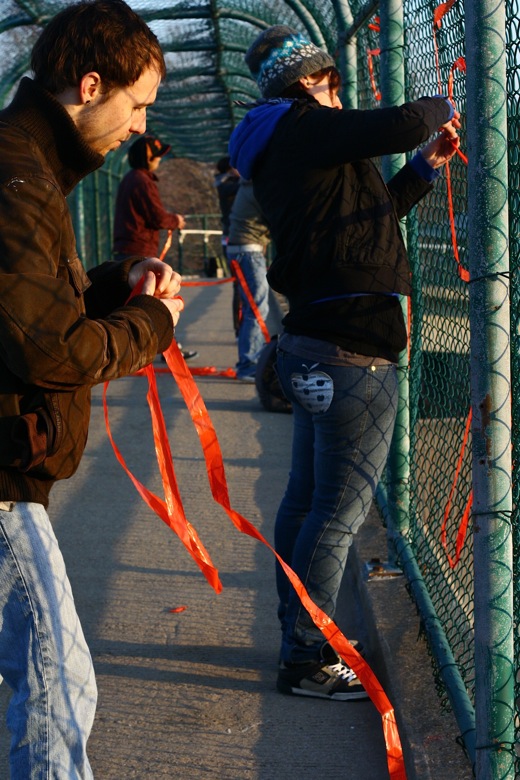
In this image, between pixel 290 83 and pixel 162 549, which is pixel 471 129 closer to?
pixel 290 83

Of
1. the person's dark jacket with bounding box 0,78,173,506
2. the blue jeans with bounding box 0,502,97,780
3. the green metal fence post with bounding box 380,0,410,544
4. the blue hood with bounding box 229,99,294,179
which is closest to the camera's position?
the person's dark jacket with bounding box 0,78,173,506

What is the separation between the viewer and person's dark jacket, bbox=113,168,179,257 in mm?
8273

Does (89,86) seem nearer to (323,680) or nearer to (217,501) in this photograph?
(217,501)

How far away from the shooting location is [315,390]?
2980 millimetres

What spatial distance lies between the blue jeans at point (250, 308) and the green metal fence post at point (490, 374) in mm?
5612

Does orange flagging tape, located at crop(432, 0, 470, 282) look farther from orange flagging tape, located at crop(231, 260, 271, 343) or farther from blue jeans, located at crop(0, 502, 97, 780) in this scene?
orange flagging tape, located at crop(231, 260, 271, 343)

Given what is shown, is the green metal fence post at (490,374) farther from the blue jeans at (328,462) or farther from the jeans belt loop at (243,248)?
the jeans belt loop at (243,248)

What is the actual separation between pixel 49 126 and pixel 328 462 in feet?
4.60

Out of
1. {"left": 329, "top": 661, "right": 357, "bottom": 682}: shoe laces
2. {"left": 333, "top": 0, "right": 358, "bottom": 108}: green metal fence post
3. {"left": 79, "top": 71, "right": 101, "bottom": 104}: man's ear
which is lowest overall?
{"left": 329, "top": 661, "right": 357, "bottom": 682}: shoe laces

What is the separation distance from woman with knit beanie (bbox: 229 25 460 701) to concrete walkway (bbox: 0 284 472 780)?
39cm

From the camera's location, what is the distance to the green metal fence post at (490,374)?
2160mm

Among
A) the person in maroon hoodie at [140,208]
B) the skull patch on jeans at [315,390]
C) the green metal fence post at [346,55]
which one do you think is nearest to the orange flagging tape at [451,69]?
the skull patch on jeans at [315,390]

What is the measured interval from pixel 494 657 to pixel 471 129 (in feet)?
3.72

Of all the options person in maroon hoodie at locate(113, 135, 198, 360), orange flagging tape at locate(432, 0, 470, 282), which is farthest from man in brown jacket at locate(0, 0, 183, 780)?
person in maroon hoodie at locate(113, 135, 198, 360)
